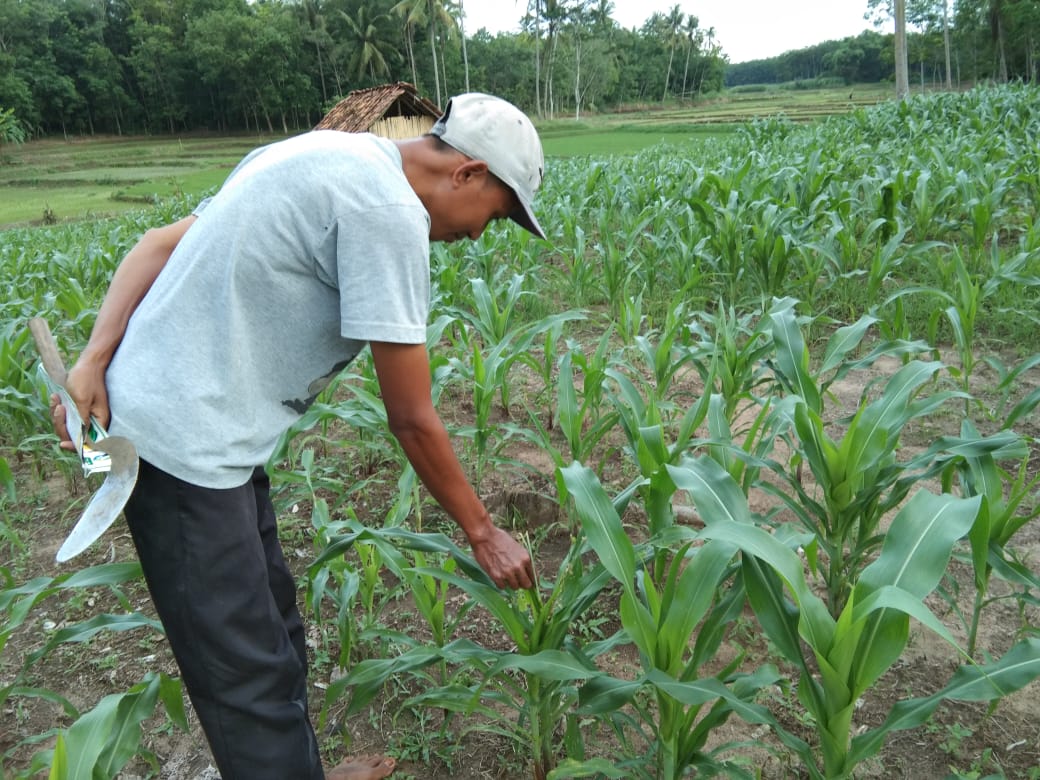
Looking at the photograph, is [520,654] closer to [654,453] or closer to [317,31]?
[654,453]

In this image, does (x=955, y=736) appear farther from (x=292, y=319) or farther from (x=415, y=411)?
(x=292, y=319)

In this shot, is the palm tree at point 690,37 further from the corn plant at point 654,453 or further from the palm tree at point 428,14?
the corn plant at point 654,453

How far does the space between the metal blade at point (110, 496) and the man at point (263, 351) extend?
4cm

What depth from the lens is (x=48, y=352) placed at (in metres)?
1.23

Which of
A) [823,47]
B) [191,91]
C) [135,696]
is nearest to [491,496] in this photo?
[135,696]

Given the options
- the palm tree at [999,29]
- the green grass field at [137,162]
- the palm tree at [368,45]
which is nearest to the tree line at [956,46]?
the palm tree at [999,29]

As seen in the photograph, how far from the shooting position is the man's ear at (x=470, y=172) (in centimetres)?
116

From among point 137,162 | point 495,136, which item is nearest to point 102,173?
point 137,162

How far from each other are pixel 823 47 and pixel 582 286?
103 meters

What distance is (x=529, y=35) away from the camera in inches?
2202

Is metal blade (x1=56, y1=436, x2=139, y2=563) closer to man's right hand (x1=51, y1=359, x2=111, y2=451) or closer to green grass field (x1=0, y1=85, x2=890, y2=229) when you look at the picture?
man's right hand (x1=51, y1=359, x2=111, y2=451)

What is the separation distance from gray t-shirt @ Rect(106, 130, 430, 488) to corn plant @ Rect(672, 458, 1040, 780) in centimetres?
60

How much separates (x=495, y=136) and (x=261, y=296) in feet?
1.46

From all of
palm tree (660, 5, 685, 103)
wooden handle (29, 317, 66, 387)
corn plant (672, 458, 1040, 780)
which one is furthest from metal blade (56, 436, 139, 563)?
palm tree (660, 5, 685, 103)
